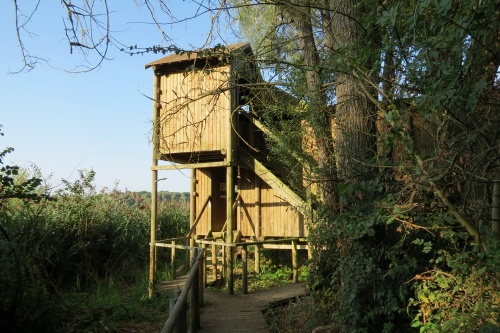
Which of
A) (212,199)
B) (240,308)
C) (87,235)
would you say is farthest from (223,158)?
(240,308)

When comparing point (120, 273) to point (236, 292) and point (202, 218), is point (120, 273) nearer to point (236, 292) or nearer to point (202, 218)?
point (202, 218)

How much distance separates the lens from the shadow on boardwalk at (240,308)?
6539 mm

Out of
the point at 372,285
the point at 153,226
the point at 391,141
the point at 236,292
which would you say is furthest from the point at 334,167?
the point at 153,226

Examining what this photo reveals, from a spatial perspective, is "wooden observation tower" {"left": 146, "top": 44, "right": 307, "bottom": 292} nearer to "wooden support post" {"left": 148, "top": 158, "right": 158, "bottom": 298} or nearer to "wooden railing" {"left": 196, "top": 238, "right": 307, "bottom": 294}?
"wooden support post" {"left": 148, "top": 158, "right": 158, "bottom": 298}

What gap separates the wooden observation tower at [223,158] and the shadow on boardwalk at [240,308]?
0.86 meters

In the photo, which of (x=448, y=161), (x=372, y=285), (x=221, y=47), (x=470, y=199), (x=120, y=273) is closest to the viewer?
(x=448, y=161)

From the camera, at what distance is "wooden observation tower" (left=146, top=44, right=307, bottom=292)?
9.84 metres

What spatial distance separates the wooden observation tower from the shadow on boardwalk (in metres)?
0.86

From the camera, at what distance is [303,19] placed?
6.87m

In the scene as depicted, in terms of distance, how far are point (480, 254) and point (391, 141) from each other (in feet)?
Answer: 4.25

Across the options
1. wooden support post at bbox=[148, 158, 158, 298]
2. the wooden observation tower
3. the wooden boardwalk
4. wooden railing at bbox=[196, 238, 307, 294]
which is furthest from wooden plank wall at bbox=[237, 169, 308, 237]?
wooden support post at bbox=[148, 158, 158, 298]

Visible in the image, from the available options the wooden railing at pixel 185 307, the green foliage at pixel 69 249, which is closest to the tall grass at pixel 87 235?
the green foliage at pixel 69 249

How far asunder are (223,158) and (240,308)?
5114 millimetres

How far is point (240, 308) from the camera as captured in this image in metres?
7.83
